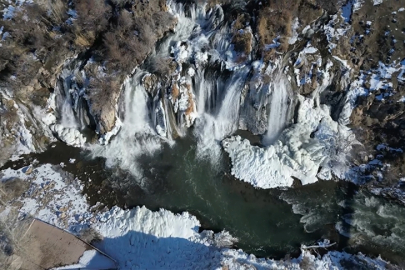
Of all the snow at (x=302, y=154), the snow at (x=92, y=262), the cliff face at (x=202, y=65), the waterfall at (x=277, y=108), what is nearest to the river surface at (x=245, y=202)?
the snow at (x=302, y=154)

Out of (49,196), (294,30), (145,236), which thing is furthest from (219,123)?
(49,196)

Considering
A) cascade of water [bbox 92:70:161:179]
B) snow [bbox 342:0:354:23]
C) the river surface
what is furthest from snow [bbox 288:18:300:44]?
cascade of water [bbox 92:70:161:179]

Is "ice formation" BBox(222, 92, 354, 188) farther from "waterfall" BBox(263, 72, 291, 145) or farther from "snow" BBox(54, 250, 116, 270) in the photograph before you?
"snow" BBox(54, 250, 116, 270)

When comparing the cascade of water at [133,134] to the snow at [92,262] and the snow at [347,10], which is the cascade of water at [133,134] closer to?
the snow at [92,262]

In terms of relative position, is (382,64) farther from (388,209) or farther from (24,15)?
(24,15)

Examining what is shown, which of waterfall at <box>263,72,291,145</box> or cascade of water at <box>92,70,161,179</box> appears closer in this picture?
waterfall at <box>263,72,291,145</box>

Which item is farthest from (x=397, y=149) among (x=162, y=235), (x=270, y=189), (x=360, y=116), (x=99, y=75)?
(x=99, y=75)
